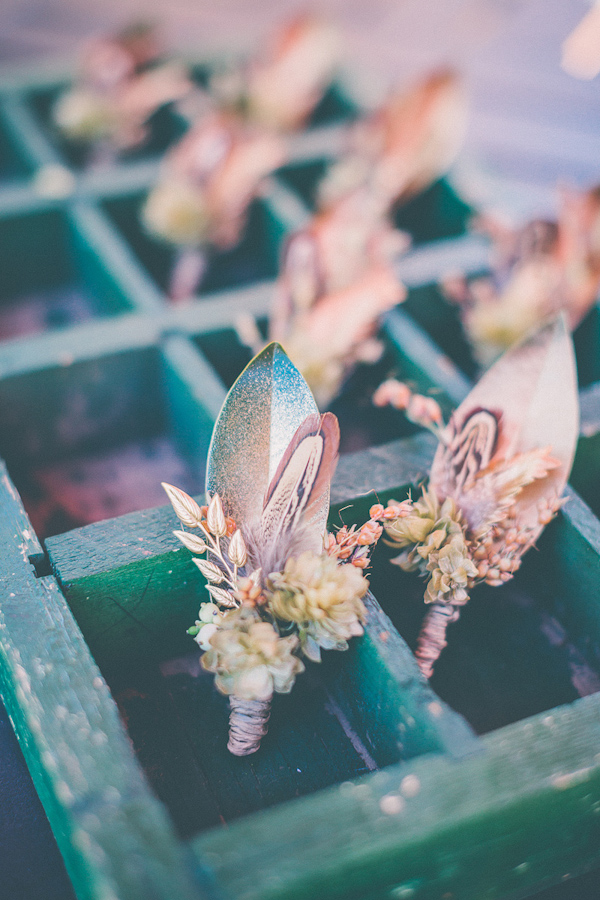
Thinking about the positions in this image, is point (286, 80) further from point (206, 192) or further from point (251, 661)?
point (251, 661)

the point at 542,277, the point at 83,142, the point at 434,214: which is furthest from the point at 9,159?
the point at 542,277

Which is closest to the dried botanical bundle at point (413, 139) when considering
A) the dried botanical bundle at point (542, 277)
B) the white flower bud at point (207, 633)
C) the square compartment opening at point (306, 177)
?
the square compartment opening at point (306, 177)

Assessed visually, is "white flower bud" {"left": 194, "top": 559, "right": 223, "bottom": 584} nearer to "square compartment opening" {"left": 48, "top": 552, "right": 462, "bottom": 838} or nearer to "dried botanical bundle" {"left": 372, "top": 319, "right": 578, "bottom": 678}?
"square compartment opening" {"left": 48, "top": 552, "right": 462, "bottom": 838}

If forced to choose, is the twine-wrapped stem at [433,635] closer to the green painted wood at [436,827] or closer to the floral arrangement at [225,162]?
the green painted wood at [436,827]

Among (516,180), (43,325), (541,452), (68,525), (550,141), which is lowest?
(541,452)

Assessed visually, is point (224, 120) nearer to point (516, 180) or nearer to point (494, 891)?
point (516, 180)

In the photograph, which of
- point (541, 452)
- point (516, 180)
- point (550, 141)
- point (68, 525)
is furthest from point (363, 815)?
point (550, 141)
